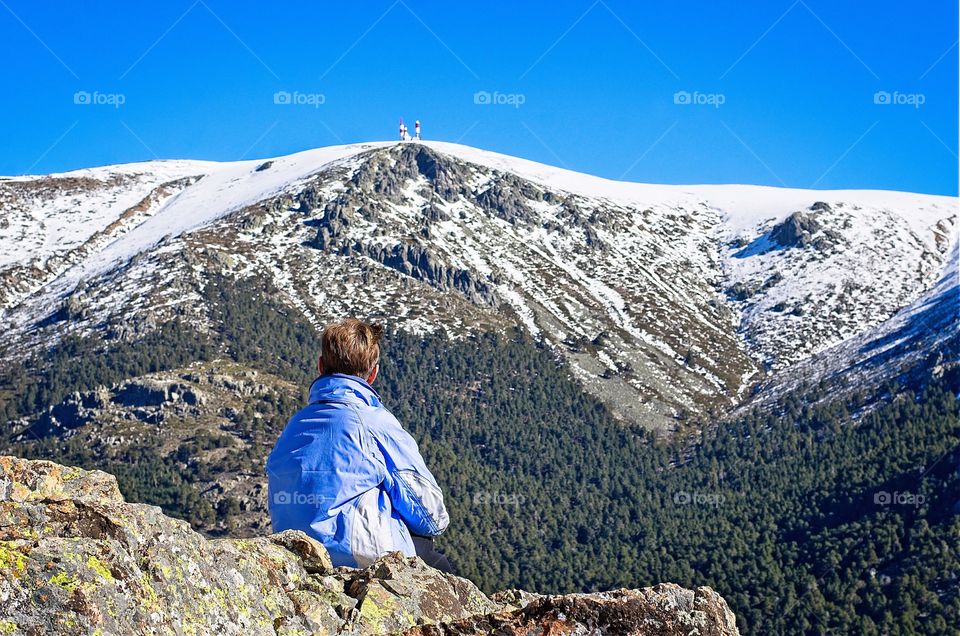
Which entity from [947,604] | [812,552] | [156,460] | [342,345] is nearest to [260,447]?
[156,460]

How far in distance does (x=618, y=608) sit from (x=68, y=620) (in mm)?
3183

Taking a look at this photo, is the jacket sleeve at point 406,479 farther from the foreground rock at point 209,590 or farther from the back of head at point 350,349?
the back of head at point 350,349

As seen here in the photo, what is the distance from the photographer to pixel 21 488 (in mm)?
7973

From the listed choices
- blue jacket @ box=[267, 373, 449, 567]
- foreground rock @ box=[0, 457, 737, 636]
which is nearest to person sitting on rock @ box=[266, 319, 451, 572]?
blue jacket @ box=[267, 373, 449, 567]

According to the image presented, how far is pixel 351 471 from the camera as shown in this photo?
8.62m

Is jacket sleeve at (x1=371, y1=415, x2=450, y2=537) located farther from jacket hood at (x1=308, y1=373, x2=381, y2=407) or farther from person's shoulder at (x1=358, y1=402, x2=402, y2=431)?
jacket hood at (x1=308, y1=373, x2=381, y2=407)

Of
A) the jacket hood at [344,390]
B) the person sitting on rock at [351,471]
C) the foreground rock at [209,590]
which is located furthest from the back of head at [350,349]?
the foreground rock at [209,590]

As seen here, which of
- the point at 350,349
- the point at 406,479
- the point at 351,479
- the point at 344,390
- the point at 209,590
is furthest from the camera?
the point at 350,349

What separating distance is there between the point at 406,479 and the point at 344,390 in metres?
0.98

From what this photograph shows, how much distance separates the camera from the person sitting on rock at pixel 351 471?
28.4 ft

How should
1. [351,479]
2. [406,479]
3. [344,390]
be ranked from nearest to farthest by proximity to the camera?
1. [351,479]
2. [406,479]
3. [344,390]

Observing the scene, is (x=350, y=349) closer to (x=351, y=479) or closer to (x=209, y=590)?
(x=351, y=479)

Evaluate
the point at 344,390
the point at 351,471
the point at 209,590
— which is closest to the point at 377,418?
the point at 344,390

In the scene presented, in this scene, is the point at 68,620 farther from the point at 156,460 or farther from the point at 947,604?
the point at 156,460
